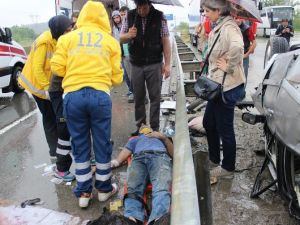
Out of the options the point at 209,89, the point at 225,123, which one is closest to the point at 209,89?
the point at 209,89

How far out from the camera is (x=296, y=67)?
3.42 metres

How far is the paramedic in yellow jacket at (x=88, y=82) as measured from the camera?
350 cm

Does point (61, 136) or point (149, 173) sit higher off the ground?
point (61, 136)

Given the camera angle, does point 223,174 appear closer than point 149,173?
No

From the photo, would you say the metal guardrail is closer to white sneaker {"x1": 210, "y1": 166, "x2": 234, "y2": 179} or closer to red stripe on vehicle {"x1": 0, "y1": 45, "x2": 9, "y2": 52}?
white sneaker {"x1": 210, "y1": 166, "x2": 234, "y2": 179}

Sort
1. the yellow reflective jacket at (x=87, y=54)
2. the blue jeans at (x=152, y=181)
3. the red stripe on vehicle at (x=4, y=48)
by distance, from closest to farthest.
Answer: the blue jeans at (x=152, y=181) → the yellow reflective jacket at (x=87, y=54) → the red stripe on vehicle at (x=4, y=48)

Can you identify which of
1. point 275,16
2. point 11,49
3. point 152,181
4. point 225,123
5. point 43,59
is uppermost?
point 275,16

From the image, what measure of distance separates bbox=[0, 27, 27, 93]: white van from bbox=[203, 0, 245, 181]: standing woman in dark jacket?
6.38m

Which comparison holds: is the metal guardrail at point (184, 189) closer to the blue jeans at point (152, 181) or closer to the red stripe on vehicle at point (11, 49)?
the blue jeans at point (152, 181)

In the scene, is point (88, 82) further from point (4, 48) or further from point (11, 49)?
point (11, 49)

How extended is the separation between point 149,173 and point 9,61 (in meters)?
6.85

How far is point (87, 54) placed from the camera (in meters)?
3.48

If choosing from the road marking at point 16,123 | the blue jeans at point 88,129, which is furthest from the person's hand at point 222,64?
the road marking at point 16,123

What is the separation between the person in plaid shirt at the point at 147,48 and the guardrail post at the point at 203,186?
11.0ft
